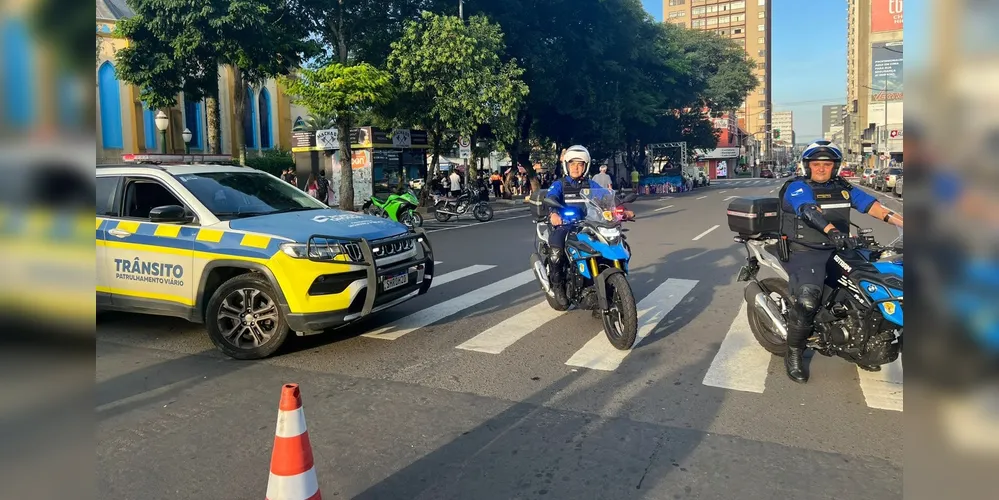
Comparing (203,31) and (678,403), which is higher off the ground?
(203,31)

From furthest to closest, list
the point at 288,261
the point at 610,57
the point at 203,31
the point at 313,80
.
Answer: the point at 610,57, the point at 313,80, the point at 203,31, the point at 288,261

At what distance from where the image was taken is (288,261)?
A: 5.63 metres

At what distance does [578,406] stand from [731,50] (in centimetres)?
5908

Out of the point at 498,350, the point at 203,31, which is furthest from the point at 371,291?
the point at 203,31

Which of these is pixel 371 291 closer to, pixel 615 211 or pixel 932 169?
pixel 615 211

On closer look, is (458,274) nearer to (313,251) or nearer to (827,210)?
(313,251)

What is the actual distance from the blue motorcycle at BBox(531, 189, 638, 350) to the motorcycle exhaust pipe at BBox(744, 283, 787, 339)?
3.22 ft

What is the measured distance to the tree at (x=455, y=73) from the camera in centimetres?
2281

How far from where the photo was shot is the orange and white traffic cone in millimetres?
2828

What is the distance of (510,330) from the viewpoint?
673cm

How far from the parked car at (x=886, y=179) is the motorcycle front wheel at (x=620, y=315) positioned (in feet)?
106

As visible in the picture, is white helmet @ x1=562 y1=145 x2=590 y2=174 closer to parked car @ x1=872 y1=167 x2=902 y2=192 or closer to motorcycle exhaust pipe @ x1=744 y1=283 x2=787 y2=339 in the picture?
motorcycle exhaust pipe @ x1=744 y1=283 x2=787 y2=339

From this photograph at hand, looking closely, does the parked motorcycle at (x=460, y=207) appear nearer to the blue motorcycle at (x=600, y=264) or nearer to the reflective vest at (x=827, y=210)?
the blue motorcycle at (x=600, y=264)

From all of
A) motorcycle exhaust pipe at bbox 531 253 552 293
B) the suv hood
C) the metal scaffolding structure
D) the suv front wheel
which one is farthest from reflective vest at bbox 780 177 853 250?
the metal scaffolding structure
